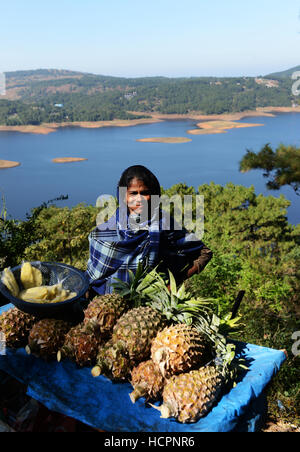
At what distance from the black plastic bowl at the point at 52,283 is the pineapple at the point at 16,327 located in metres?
0.05

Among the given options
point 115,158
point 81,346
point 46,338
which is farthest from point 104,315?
point 115,158

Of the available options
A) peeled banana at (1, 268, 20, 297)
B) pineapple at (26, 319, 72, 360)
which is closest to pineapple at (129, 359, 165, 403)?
pineapple at (26, 319, 72, 360)

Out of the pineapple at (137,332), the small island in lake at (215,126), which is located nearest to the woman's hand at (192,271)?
the pineapple at (137,332)

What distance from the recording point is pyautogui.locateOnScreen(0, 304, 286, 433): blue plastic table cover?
1405mm

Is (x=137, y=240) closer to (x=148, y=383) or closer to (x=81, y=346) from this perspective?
(x=81, y=346)

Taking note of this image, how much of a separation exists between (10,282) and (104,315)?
1.68 ft

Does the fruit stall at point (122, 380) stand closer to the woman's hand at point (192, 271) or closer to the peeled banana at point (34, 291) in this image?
the peeled banana at point (34, 291)

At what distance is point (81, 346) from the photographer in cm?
164

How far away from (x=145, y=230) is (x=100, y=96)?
113224mm

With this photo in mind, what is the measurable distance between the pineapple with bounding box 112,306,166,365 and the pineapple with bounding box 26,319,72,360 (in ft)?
0.89

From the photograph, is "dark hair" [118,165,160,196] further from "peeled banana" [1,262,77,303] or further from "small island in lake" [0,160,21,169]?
"small island in lake" [0,160,21,169]

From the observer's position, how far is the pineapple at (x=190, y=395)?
1.40 m

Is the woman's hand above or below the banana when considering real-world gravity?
below

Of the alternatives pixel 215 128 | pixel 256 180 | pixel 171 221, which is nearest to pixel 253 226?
pixel 171 221
